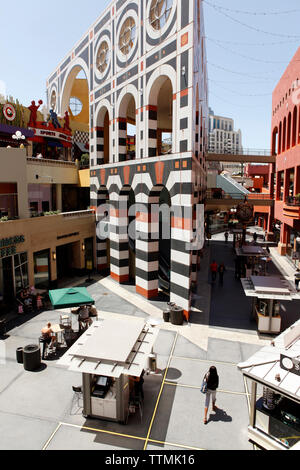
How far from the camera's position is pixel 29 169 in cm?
2747

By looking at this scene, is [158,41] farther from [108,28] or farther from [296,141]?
[296,141]

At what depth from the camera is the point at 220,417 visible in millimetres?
10531

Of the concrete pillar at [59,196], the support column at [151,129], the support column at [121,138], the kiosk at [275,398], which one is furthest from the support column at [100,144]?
the kiosk at [275,398]

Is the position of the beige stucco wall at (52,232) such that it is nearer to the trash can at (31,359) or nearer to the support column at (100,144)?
the support column at (100,144)

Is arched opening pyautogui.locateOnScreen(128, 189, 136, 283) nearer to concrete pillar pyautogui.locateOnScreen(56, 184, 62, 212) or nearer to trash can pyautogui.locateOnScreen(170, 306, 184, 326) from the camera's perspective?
trash can pyautogui.locateOnScreen(170, 306, 184, 326)

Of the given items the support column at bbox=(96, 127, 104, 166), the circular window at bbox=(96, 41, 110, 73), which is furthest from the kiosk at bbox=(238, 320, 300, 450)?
the circular window at bbox=(96, 41, 110, 73)

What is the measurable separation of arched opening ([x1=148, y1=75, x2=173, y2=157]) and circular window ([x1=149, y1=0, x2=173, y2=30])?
318 centimetres

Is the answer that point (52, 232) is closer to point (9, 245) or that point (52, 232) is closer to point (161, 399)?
point (9, 245)

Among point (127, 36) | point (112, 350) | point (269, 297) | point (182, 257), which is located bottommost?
point (269, 297)

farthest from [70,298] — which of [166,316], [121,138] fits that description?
[121,138]

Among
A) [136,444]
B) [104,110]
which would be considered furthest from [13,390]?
[104,110]

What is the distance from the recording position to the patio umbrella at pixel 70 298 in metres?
15.8

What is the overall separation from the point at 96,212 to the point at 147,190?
870 cm

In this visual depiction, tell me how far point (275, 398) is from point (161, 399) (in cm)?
396
